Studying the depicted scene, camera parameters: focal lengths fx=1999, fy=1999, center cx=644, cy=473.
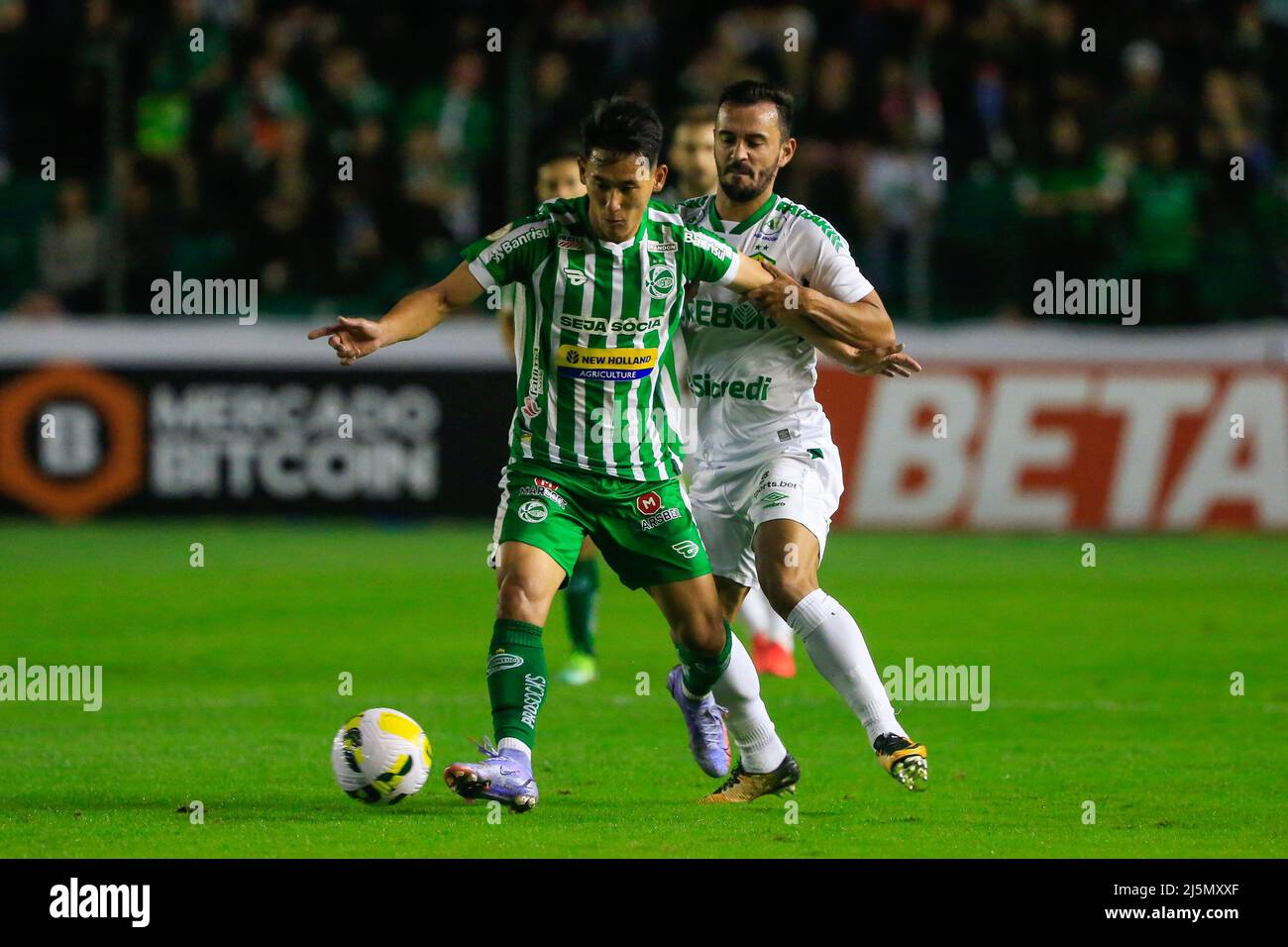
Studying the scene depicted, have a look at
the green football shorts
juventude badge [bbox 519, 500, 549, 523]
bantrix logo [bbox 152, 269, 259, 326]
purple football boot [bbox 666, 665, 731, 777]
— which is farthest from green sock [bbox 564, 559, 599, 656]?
bantrix logo [bbox 152, 269, 259, 326]

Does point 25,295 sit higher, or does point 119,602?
point 25,295

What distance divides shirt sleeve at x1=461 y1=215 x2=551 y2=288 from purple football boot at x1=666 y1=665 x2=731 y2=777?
1656 millimetres

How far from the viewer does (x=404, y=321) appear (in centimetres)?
645

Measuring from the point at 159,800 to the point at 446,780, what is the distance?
4.19 feet

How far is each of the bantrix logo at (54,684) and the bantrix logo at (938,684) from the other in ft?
12.7

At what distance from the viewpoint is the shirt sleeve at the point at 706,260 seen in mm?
6746

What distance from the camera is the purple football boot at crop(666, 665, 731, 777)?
7.36 meters

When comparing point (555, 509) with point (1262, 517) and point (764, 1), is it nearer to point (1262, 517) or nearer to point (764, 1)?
point (1262, 517)

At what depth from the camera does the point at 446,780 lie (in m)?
6.29

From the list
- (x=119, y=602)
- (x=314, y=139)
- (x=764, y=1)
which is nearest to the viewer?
(x=119, y=602)

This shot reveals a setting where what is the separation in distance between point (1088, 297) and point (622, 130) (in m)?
11.2

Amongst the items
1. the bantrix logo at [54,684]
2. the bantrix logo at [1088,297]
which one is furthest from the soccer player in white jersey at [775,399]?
the bantrix logo at [1088,297]

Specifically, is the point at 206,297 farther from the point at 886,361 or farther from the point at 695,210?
the point at 886,361

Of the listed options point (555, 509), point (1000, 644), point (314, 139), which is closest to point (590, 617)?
point (1000, 644)
